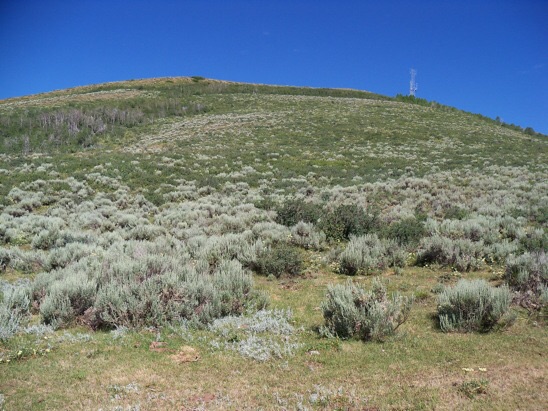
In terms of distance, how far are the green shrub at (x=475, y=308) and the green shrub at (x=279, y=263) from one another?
11.5ft

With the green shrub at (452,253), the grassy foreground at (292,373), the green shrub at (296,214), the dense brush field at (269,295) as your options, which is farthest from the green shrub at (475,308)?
the green shrub at (296,214)

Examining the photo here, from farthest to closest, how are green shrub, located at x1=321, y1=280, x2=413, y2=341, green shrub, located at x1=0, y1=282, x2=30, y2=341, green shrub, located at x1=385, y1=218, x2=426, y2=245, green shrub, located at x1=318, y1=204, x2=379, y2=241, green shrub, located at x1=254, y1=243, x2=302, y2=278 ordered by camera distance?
1. green shrub, located at x1=318, y1=204, x2=379, y2=241
2. green shrub, located at x1=385, y1=218, x2=426, y2=245
3. green shrub, located at x1=254, y1=243, x2=302, y2=278
4. green shrub, located at x1=321, y1=280, x2=413, y2=341
5. green shrub, located at x1=0, y1=282, x2=30, y2=341

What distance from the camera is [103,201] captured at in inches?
634

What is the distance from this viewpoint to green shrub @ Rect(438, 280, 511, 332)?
547cm

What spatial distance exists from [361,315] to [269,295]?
2.24 metres

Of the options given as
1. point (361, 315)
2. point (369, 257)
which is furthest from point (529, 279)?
point (361, 315)

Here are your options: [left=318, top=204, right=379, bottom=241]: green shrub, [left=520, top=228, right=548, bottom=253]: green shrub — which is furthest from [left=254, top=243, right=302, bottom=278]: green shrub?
[left=520, top=228, right=548, bottom=253]: green shrub

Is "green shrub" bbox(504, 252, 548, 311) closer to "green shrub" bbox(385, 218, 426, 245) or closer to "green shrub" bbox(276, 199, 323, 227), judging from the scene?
"green shrub" bbox(385, 218, 426, 245)

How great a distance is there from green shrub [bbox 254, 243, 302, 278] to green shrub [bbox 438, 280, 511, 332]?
351cm

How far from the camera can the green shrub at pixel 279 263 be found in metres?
8.44

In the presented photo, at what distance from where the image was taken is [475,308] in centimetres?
559

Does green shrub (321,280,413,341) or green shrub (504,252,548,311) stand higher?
green shrub (504,252,548,311)

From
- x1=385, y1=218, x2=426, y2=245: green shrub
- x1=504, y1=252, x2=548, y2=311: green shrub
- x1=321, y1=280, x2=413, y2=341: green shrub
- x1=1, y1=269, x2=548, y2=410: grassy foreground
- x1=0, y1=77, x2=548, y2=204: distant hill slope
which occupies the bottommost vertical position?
x1=1, y1=269, x2=548, y2=410: grassy foreground

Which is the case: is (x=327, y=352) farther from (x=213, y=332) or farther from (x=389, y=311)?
(x=213, y=332)
